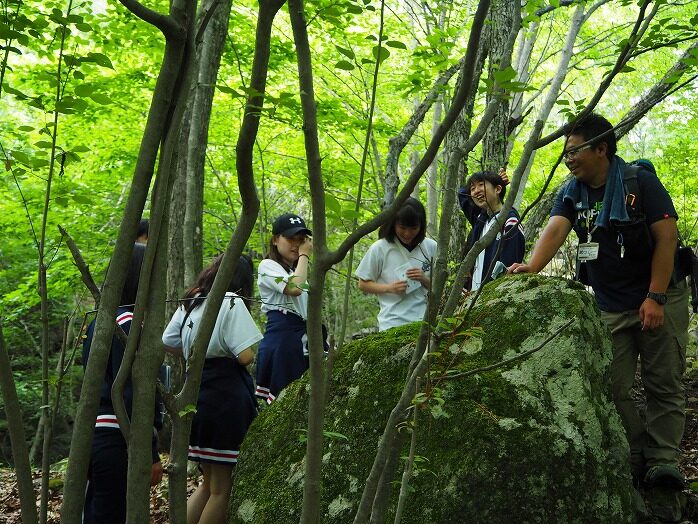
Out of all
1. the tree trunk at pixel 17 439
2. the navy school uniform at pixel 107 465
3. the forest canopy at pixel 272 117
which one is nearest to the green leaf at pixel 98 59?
the forest canopy at pixel 272 117

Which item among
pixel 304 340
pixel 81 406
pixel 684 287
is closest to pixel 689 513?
pixel 684 287

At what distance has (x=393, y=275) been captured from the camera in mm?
4594

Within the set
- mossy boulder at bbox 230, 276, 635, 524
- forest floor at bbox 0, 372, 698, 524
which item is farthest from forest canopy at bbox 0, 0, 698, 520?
forest floor at bbox 0, 372, 698, 524

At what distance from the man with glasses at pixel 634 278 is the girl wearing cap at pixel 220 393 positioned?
1553 millimetres

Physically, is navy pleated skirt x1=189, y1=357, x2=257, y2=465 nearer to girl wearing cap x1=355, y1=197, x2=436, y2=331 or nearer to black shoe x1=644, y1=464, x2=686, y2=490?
girl wearing cap x1=355, y1=197, x2=436, y2=331

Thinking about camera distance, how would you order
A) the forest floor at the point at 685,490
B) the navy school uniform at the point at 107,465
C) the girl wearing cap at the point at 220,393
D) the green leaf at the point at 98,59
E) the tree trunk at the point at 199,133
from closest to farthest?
the green leaf at the point at 98,59, the navy school uniform at the point at 107,465, the girl wearing cap at the point at 220,393, the forest floor at the point at 685,490, the tree trunk at the point at 199,133

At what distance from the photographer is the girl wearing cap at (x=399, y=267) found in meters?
4.50

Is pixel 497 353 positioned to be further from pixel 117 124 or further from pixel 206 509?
pixel 117 124

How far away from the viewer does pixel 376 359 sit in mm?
3324

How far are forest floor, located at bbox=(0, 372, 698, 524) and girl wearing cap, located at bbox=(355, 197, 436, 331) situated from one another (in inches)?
76.0

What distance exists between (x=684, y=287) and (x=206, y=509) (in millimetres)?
2978

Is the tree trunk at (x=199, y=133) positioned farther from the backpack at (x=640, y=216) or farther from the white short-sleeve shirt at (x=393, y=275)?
the backpack at (x=640, y=216)

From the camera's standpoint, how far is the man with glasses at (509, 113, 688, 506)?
11.7 ft

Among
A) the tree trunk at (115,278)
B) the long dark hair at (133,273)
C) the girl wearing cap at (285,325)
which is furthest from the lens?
the girl wearing cap at (285,325)
